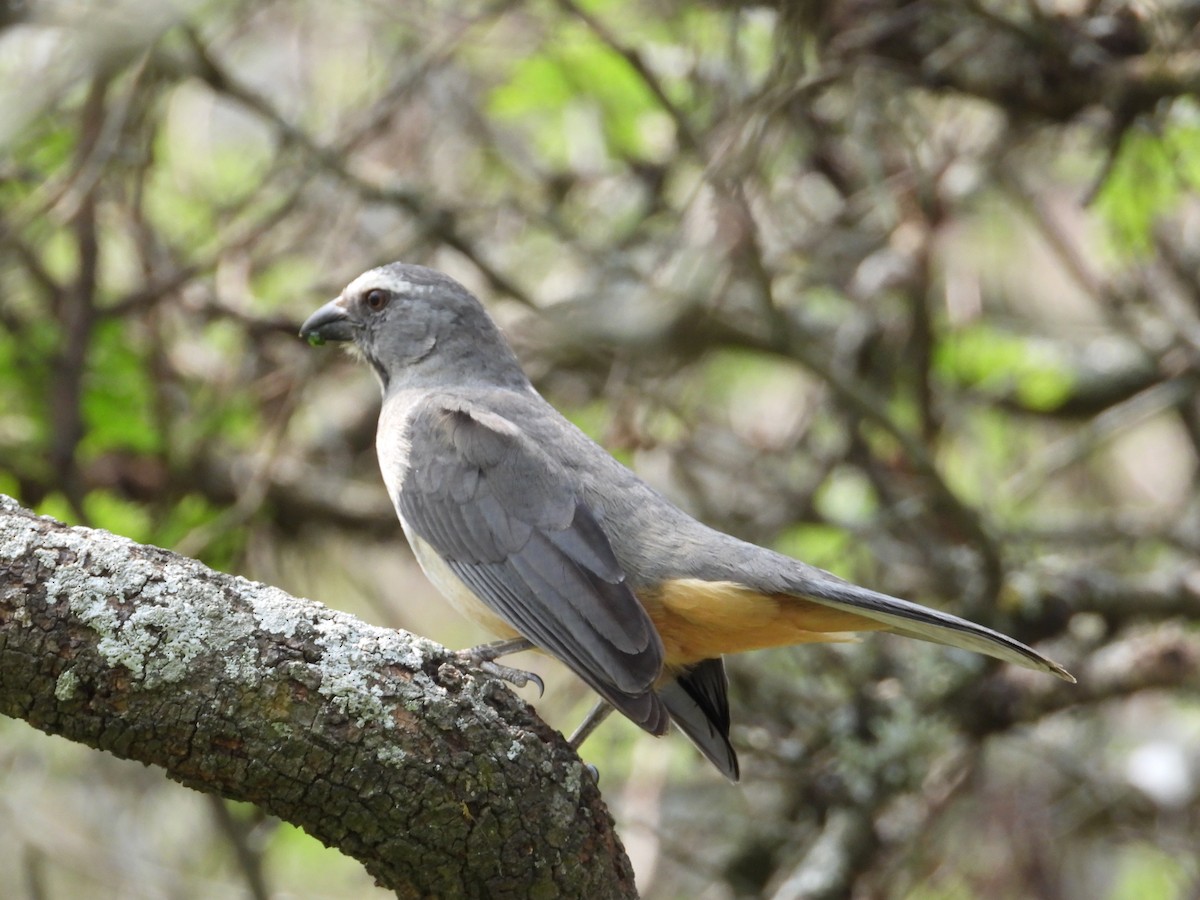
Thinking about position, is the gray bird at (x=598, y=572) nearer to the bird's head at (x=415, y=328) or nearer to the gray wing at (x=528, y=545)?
the gray wing at (x=528, y=545)

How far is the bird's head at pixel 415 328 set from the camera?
5105 mm

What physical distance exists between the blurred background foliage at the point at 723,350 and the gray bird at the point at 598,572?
748 millimetres

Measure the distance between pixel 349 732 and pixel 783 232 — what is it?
396 cm

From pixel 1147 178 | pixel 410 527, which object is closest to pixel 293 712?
pixel 410 527

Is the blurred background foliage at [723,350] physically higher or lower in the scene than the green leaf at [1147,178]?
lower

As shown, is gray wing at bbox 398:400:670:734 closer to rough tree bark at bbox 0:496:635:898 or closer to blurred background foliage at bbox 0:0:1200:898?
rough tree bark at bbox 0:496:635:898

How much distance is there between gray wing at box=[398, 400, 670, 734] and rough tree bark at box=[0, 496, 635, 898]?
687mm

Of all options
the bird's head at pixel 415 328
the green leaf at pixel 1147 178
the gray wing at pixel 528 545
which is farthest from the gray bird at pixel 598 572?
the green leaf at pixel 1147 178


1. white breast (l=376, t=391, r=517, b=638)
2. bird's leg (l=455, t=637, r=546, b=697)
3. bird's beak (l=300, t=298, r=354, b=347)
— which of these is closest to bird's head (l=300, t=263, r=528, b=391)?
bird's beak (l=300, t=298, r=354, b=347)

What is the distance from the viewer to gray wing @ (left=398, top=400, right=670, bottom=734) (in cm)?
363

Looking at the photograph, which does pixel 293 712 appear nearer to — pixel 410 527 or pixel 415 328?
pixel 410 527

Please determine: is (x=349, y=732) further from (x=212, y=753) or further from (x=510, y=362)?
(x=510, y=362)

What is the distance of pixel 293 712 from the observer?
104 inches

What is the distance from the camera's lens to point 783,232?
6.09 m
